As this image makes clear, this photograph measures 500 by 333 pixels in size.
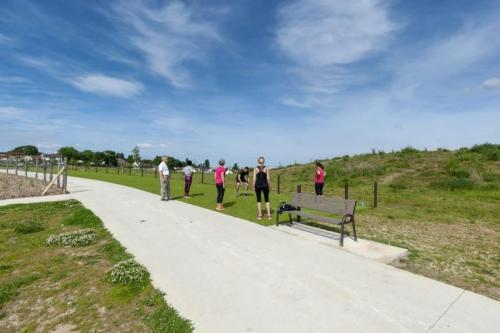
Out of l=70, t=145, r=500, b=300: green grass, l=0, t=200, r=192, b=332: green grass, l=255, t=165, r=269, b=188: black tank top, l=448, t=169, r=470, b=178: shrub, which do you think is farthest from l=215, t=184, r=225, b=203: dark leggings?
l=448, t=169, r=470, b=178: shrub

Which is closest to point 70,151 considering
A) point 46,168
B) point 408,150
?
point 46,168

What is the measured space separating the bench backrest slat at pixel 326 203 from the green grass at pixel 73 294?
4506mm

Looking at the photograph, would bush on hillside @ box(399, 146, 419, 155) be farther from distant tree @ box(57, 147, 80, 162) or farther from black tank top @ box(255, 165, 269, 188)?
distant tree @ box(57, 147, 80, 162)

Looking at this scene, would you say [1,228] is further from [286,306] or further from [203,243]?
[286,306]

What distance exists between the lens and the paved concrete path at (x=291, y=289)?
332cm

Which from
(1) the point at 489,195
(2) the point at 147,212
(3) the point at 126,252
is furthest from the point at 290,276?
(1) the point at 489,195

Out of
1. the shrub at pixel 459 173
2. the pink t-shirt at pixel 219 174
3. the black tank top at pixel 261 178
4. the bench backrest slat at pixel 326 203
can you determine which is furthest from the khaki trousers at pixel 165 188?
the shrub at pixel 459 173

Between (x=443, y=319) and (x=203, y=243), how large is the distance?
4356 millimetres

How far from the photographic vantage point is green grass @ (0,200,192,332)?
338 centimetres

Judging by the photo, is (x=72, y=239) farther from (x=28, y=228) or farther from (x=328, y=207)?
(x=328, y=207)

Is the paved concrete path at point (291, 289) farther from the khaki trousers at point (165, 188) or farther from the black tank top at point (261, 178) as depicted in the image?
the khaki trousers at point (165, 188)

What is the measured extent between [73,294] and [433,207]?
12.8 m

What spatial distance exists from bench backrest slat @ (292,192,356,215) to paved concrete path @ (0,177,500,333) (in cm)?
101

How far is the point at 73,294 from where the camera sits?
161 inches
